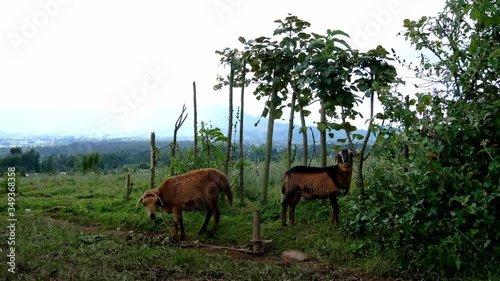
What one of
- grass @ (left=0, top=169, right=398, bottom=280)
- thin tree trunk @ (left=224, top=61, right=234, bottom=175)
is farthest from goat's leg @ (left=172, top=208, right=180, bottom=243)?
thin tree trunk @ (left=224, top=61, right=234, bottom=175)

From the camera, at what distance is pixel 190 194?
7855 millimetres

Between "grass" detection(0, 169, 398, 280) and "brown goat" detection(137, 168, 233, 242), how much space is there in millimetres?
418

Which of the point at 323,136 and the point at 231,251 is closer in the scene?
the point at 231,251

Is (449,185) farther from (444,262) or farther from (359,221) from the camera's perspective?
(359,221)

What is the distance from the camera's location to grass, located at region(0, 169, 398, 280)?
5617 mm

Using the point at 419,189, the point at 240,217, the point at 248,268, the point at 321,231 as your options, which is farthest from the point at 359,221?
the point at 240,217

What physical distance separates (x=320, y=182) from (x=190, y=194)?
2195mm

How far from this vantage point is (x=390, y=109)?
6020 millimetres

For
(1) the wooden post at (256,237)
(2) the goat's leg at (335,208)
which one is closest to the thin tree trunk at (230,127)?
(1) the wooden post at (256,237)

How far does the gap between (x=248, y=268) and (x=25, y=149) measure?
1576cm

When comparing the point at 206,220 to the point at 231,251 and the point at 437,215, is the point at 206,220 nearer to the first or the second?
the point at 231,251

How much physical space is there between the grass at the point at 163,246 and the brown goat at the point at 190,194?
16.4 inches

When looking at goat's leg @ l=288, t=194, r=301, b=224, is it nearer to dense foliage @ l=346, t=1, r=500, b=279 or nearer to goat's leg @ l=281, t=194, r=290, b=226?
goat's leg @ l=281, t=194, r=290, b=226

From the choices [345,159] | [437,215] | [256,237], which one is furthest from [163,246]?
[437,215]
